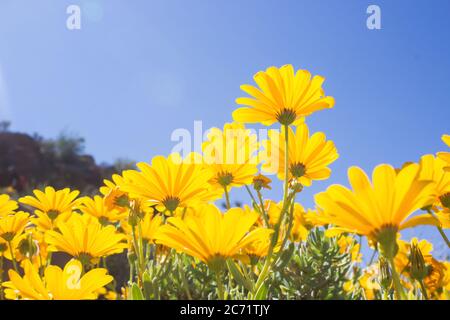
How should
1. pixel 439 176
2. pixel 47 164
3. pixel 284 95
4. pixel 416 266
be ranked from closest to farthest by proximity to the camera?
pixel 416 266 < pixel 439 176 < pixel 284 95 < pixel 47 164

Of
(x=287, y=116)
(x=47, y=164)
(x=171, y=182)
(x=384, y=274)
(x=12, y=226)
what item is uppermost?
(x=47, y=164)

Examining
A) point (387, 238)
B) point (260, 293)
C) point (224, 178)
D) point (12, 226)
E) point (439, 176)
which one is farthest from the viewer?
point (12, 226)

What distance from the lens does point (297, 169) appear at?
1311mm

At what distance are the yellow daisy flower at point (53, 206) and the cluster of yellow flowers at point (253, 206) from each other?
0.12 feet

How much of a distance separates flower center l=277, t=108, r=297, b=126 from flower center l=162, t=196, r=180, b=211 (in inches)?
14.3

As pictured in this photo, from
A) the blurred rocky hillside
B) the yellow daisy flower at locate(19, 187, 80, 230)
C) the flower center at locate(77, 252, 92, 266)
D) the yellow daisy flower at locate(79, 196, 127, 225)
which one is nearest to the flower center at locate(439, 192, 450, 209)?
the flower center at locate(77, 252, 92, 266)

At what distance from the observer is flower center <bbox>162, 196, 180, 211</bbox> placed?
3.84ft

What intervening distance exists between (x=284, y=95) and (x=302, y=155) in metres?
0.20

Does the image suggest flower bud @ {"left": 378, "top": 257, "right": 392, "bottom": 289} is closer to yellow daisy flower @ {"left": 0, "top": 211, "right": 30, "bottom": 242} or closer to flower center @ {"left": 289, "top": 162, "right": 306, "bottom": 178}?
flower center @ {"left": 289, "top": 162, "right": 306, "bottom": 178}

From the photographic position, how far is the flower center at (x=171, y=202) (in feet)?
3.84

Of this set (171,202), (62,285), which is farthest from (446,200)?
(62,285)

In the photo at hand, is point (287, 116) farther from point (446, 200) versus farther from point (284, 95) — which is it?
point (446, 200)

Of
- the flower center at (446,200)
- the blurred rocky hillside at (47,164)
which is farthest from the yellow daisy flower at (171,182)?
the blurred rocky hillside at (47,164)

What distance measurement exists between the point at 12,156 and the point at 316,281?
19950 mm
